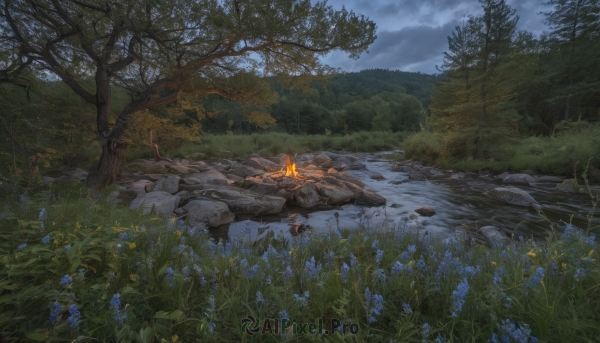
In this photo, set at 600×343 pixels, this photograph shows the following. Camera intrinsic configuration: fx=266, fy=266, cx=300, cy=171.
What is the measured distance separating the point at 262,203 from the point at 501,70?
16.8 meters

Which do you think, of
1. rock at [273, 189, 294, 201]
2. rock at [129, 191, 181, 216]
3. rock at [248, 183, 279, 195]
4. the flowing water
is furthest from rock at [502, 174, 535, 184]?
rock at [129, 191, 181, 216]

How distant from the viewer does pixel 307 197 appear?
898 cm

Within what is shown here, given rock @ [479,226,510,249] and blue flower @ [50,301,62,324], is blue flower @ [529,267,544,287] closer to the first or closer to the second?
blue flower @ [50,301,62,324]

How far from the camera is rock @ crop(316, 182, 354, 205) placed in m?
9.27

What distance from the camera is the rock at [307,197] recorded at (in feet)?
29.1

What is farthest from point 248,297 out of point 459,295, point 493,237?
point 493,237

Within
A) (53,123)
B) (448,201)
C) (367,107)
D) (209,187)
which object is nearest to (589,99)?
(448,201)

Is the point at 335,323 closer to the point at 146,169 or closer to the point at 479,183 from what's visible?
the point at 146,169

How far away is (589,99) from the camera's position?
25938 millimetres

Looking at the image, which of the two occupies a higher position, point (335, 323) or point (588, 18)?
point (588, 18)

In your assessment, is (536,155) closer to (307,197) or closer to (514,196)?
(514,196)

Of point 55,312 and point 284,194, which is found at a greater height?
point 55,312

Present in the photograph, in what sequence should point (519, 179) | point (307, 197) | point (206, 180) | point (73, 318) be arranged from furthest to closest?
point (519, 179) → point (206, 180) → point (307, 197) → point (73, 318)

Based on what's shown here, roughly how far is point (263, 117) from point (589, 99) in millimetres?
33562
